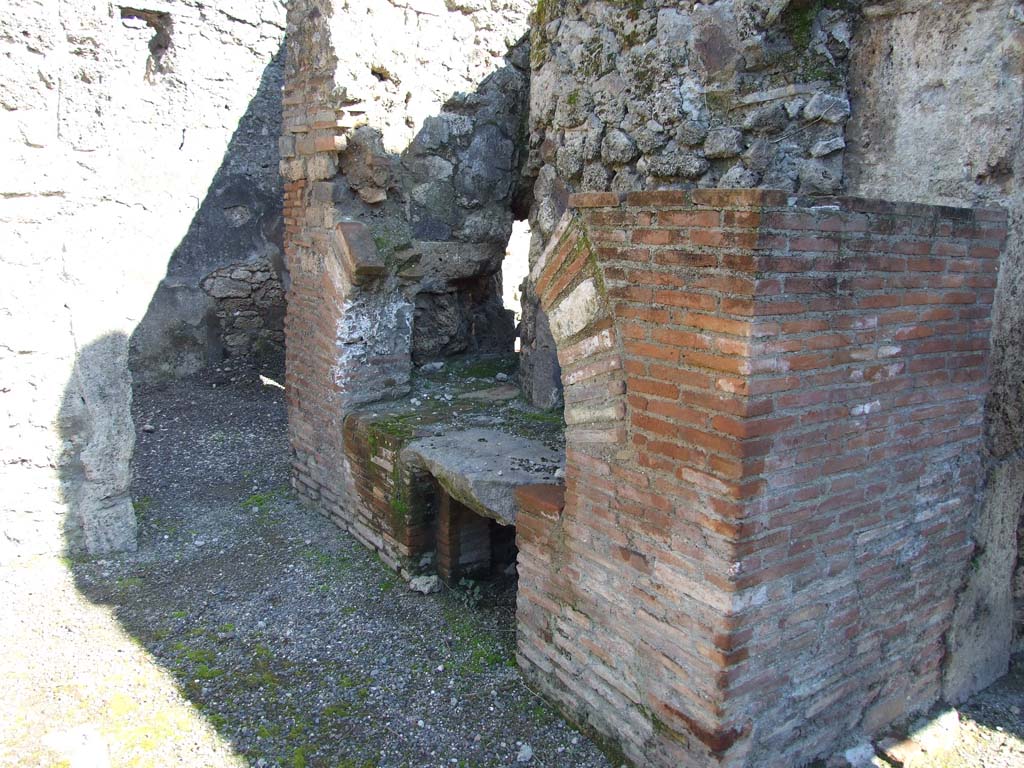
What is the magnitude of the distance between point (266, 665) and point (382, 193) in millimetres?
2559

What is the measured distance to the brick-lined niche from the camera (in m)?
2.23

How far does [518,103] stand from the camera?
17.2 feet

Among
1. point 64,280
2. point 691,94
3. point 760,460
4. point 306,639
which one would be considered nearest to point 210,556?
point 306,639

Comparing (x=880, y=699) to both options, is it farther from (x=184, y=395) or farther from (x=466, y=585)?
(x=184, y=395)

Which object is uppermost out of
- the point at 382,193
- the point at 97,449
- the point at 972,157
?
the point at 972,157

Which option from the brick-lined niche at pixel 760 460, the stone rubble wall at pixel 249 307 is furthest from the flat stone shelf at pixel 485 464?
the stone rubble wall at pixel 249 307

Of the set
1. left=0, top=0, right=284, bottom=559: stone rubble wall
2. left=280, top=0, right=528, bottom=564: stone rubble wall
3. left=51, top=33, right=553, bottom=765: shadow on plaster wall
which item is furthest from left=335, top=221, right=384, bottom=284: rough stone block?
left=51, top=33, right=553, bottom=765: shadow on plaster wall

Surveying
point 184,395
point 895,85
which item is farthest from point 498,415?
point 184,395

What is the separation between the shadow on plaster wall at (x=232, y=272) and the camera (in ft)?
24.6

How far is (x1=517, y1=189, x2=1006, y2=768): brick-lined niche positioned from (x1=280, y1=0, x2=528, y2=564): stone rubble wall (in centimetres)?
172

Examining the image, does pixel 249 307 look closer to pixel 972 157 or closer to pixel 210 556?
pixel 210 556

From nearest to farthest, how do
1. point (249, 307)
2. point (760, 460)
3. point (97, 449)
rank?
point (760, 460), point (97, 449), point (249, 307)

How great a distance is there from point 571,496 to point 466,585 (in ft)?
4.66

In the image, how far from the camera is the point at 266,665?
3414 millimetres
